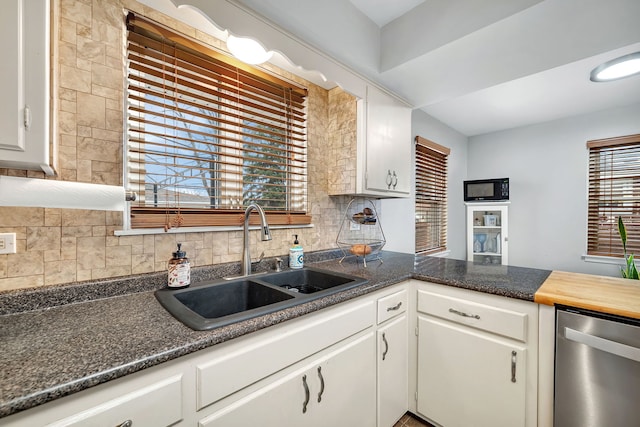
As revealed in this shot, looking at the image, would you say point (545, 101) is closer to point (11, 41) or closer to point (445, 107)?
point (445, 107)

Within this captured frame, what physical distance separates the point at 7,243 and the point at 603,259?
15.2 ft

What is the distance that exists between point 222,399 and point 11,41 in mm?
1180

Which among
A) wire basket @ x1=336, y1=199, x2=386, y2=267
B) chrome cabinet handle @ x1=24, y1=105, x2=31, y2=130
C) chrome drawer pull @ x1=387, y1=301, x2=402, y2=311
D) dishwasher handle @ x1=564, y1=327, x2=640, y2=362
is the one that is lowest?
chrome drawer pull @ x1=387, y1=301, x2=402, y2=311

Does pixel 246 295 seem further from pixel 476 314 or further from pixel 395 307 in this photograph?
pixel 476 314

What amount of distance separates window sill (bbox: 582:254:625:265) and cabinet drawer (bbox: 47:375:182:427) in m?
4.08

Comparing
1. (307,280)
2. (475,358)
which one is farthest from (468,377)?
(307,280)

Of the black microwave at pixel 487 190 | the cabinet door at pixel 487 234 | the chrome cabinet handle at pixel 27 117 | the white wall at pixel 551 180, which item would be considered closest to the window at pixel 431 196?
the black microwave at pixel 487 190

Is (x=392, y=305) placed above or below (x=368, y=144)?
below

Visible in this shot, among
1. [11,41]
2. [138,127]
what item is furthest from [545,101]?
[11,41]

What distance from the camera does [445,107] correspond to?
2.95 metres

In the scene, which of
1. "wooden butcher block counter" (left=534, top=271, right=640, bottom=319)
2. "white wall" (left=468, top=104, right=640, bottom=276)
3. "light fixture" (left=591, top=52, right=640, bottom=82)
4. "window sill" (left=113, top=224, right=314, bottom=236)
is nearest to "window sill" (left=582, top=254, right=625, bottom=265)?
"white wall" (left=468, top=104, right=640, bottom=276)

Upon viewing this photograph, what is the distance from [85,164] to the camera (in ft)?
3.73

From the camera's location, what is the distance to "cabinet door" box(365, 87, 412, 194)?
6.32 feet

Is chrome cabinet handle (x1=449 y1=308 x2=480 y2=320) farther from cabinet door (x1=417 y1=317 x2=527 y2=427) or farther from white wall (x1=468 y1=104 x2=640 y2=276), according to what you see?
white wall (x1=468 y1=104 x2=640 y2=276)
